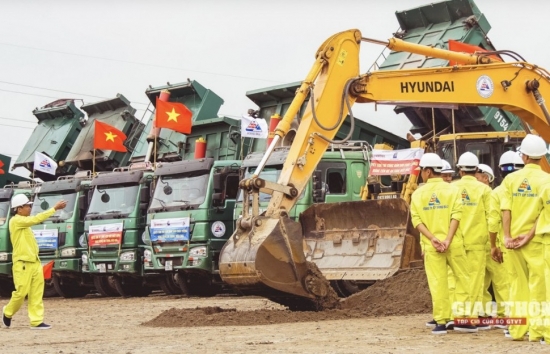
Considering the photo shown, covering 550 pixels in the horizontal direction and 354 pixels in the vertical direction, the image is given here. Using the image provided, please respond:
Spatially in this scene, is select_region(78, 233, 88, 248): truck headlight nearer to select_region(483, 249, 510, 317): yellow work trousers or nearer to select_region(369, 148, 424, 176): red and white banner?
select_region(369, 148, 424, 176): red and white banner

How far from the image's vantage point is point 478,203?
9789mm

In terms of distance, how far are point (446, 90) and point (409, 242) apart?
2122mm

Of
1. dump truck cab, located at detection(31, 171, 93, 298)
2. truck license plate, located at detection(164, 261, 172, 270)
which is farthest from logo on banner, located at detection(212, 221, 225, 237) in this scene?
dump truck cab, located at detection(31, 171, 93, 298)

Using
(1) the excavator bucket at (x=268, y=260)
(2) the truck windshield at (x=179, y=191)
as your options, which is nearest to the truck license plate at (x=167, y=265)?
(2) the truck windshield at (x=179, y=191)

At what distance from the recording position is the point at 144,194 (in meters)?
19.2

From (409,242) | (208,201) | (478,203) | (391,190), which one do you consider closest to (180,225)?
(208,201)

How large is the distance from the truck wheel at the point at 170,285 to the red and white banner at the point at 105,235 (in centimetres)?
113

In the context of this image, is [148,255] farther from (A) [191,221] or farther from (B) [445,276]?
(B) [445,276]

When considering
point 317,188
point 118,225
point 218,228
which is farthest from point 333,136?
point 118,225

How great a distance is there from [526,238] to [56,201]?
46.3 ft

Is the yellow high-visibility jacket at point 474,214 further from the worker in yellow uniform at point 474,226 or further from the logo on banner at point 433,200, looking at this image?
the logo on banner at point 433,200

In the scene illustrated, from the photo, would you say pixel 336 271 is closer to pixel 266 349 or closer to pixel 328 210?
pixel 328 210

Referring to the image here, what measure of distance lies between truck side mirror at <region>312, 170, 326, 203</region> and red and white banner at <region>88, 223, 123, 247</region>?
474 centimetres

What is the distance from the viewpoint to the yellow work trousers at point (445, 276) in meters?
9.39
